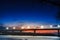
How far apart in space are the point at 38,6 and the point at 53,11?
1.10 ft

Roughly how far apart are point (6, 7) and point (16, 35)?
2.07 feet

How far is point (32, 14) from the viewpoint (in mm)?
3010

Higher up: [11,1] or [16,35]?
[11,1]

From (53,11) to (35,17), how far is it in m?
0.40

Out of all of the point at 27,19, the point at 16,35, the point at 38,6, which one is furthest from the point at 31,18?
the point at 16,35

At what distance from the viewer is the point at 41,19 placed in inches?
117

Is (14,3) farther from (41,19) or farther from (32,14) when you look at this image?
(41,19)

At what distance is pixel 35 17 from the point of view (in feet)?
9.80

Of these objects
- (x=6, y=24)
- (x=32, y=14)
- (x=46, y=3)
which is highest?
(x=46, y=3)

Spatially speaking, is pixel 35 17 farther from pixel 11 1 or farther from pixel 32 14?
pixel 11 1

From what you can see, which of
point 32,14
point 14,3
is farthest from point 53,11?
point 14,3

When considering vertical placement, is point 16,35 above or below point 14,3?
below

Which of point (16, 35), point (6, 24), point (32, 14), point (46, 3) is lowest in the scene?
point (16, 35)

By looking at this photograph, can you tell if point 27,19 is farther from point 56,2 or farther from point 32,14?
point 56,2
